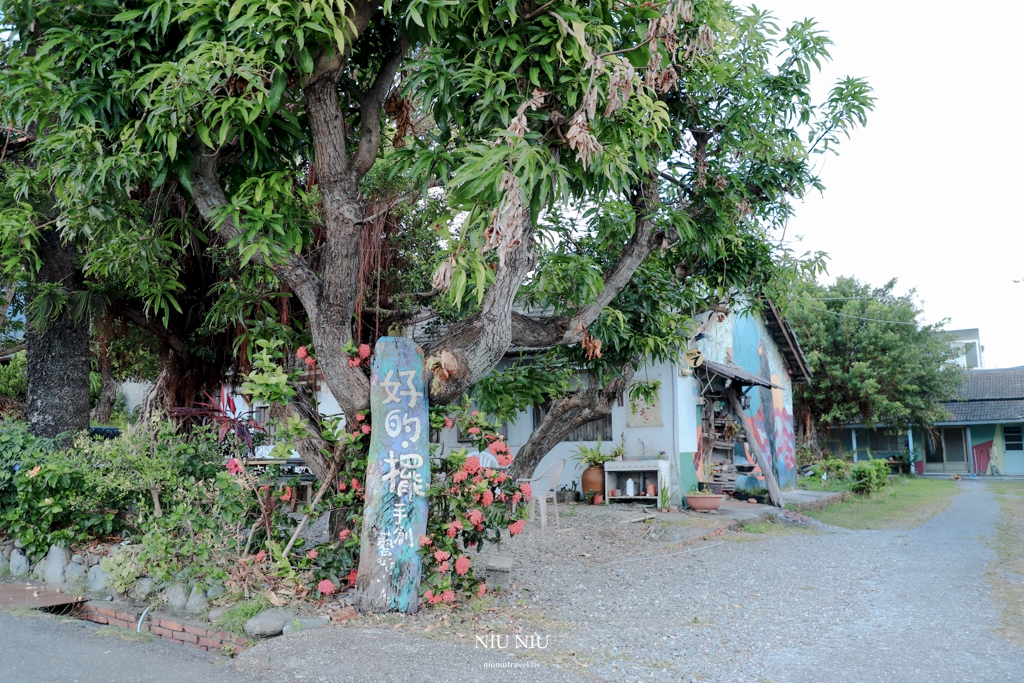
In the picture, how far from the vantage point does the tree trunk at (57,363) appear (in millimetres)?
8336

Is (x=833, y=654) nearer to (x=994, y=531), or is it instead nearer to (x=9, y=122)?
(x=9, y=122)

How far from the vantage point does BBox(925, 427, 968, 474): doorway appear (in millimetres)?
32656

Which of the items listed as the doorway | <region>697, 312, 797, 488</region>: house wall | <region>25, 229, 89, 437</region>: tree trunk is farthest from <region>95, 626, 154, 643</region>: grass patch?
the doorway

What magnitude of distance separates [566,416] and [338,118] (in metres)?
6.23

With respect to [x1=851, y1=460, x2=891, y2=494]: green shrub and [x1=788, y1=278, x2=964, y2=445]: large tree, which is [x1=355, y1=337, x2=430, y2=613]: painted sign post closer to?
[x1=851, y1=460, x2=891, y2=494]: green shrub

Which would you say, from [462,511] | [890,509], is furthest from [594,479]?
[462,511]

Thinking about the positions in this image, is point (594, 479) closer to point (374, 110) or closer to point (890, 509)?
point (890, 509)

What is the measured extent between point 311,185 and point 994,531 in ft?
39.6

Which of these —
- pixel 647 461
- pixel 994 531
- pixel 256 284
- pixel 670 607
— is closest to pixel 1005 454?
pixel 994 531

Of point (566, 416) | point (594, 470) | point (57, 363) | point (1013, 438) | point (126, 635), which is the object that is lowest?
point (126, 635)

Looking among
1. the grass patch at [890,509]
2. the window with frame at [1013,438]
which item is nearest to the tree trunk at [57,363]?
the grass patch at [890,509]

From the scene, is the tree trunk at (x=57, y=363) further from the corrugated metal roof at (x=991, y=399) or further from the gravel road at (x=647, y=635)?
the corrugated metal roof at (x=991, y=399)

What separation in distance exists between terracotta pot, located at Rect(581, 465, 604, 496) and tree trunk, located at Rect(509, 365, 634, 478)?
3.17 metres

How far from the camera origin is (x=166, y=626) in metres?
6.00
